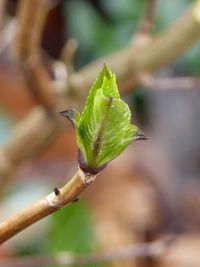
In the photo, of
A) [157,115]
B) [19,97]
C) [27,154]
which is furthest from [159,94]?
Answer: [27,154]

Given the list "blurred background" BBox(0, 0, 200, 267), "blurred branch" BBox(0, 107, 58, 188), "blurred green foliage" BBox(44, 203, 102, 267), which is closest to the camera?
"blurred branch" BBox(0, 107, 58, 188)

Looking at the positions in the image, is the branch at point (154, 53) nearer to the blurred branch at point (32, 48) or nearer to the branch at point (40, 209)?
the blurred branch at point (32, 48)

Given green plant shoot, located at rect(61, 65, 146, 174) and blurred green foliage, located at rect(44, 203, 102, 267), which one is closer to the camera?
green plant shoot, located at rect(61, 65, 146, 174)

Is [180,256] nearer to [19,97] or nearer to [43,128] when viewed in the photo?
[19,97]

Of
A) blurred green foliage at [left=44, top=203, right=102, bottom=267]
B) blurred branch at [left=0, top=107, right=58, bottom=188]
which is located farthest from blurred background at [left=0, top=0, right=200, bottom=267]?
blurred branch at [left=0, top=107, right=58, bottom=188]

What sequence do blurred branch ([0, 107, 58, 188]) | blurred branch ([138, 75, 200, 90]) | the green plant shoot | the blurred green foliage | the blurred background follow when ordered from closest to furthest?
the green plant shoot
blurred branch ([138, 75, 200, 90])
blurred branch ([0, 107, 58, 188])
the blurred green foliage
the blurred background

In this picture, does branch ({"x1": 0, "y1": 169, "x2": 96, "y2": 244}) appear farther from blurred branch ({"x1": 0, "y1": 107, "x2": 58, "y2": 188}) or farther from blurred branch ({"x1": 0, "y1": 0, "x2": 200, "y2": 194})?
blurred branch ({"x1": 0, "y1": 107, "x2": 58, "y2": 188})
